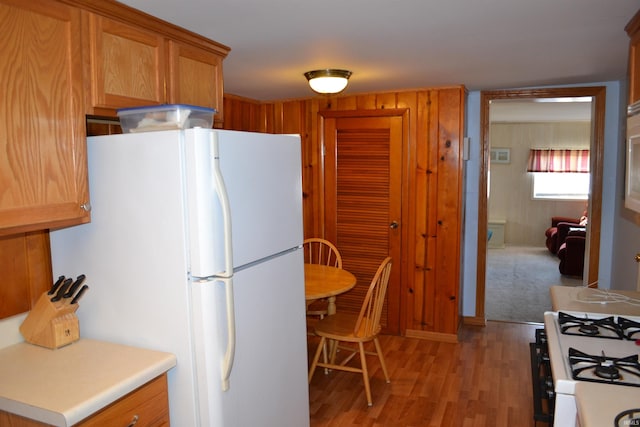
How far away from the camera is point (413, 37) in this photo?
243cm

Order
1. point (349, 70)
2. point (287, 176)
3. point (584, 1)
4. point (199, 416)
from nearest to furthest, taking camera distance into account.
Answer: point (199, 416) → point (584, 1) → point (287, 176) → point (349, 70)

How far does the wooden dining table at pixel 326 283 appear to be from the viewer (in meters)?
3.00

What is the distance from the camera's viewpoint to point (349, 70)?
323 centimetres

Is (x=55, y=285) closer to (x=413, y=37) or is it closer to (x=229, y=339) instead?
(x=229, y=339)

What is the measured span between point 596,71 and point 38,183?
3.54 m

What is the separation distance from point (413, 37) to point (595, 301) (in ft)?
5.19

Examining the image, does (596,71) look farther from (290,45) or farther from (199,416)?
(199,416)

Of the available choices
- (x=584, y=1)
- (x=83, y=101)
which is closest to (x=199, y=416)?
(x=83, y=101)

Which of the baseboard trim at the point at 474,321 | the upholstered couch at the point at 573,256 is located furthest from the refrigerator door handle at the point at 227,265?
the upholstered couch at the point at 573,256

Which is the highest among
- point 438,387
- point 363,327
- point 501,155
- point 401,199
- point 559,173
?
point 501,155

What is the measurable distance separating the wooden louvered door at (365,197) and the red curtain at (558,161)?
5.69 metres

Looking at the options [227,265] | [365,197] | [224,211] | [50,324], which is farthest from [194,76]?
[365,197]

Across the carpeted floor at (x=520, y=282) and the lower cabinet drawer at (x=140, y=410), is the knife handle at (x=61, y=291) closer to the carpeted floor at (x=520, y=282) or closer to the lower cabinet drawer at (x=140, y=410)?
the lower cabinet drawer at (x=140, y=410)

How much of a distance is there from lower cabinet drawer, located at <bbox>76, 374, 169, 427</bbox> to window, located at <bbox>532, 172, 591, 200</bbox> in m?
8.63
